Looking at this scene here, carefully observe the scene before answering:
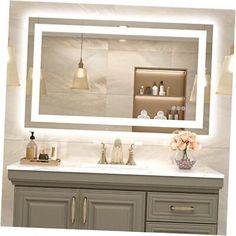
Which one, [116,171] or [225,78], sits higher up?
[225,78]

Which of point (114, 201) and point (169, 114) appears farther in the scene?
point (169, 114)

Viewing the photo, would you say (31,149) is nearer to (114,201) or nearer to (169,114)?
(114,201)

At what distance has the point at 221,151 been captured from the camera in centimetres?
339

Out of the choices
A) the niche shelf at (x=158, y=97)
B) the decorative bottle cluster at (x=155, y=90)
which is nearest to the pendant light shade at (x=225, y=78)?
the niche shelf at (x=158, y=97)

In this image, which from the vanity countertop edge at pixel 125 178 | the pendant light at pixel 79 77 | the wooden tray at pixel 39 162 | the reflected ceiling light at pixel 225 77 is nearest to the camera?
the vanity countertop edge at pixel 125 178

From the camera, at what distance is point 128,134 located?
3.42 meters

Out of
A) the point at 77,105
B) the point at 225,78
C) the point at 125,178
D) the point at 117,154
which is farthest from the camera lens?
the point at 77,105

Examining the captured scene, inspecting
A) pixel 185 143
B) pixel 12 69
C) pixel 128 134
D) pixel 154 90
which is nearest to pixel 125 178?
pixel 185 143

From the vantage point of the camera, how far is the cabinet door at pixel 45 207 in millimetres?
2828

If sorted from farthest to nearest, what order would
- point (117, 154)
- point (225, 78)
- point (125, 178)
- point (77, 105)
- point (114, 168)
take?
point (77, 105) < point (225, 78) < point (117, 154) < point (114, 168) < point (125, 178)

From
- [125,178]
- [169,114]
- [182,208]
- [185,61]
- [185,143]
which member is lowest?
[182,208]

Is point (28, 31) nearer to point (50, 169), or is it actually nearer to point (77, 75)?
point (77, 75)

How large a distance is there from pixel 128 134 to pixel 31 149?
71 centimetres

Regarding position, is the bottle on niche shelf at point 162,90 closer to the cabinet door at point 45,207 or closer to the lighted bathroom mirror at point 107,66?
the lighted bathroom mirror at point 107,66
